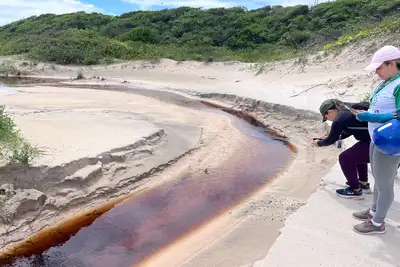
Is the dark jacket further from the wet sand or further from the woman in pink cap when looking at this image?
the wet sand

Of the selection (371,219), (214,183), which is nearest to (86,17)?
(214,183)

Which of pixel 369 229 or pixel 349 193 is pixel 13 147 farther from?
pixel 369 229

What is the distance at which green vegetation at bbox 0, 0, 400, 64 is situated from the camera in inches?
972

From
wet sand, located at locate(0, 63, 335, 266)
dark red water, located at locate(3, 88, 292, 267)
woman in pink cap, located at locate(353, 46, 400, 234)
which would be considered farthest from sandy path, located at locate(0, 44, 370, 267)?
woman in pink cap, located at locate(353, 46, 400, 234)

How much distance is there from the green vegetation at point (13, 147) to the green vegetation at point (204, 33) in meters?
16.1

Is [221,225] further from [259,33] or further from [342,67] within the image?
[259,33]

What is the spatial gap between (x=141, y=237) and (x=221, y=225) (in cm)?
108

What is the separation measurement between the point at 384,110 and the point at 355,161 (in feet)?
4.05

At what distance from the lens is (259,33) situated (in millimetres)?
30531

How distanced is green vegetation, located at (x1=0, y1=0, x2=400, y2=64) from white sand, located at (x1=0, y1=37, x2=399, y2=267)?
6.75 meters

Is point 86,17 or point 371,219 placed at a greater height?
point 86,17

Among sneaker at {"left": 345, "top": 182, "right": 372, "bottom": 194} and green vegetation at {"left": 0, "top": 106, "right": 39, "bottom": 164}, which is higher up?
green vegetation at {"left": 0, "top": 106, "right": 39, "bottom": 164}

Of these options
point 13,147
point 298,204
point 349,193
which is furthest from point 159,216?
point 349,193

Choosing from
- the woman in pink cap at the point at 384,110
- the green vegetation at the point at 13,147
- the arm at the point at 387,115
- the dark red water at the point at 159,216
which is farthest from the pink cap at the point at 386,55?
the green vegetation at the point at 13,147
